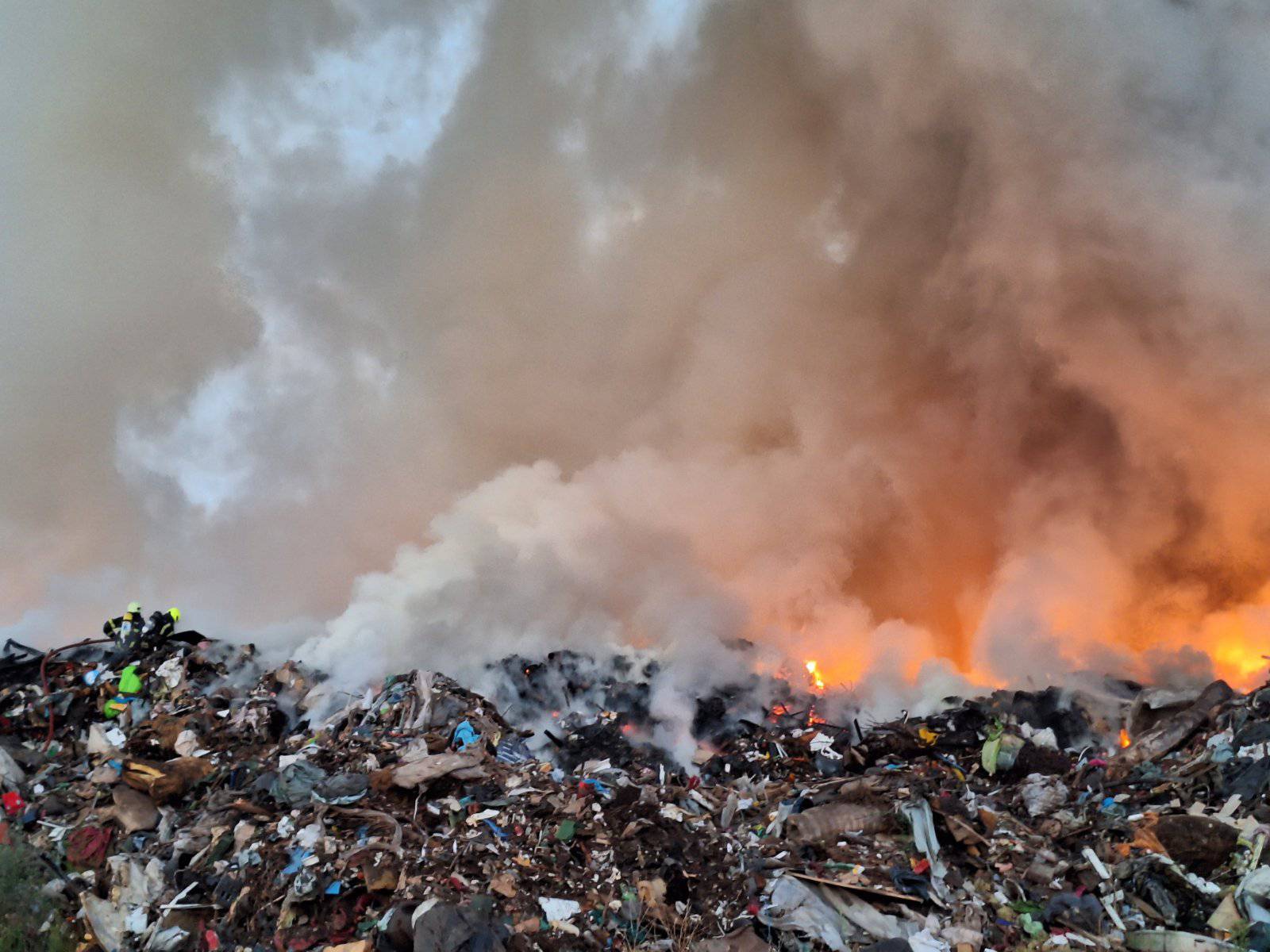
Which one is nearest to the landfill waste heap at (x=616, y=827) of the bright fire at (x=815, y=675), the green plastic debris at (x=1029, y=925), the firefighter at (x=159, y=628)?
the green plastic debris at (x=1029, y=925)

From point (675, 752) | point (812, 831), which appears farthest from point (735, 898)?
point (675, 752)

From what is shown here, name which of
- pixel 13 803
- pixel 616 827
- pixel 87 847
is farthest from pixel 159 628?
pixel 616 827

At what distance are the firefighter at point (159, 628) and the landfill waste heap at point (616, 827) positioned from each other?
139cm

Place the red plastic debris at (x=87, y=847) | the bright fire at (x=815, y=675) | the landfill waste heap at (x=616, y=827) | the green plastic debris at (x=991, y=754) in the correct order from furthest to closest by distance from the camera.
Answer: the bright fire at (x=815, y=675) < the green plastic debris at (x=991, y=754) < the red plastic debris at (x=87, y=847) < the landfill waste heap at (x=616, y=827)

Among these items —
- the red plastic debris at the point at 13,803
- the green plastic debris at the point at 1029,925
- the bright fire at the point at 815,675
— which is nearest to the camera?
the green plastic debris at the point at 1029,925

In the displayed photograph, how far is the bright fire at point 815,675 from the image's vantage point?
1596 cm

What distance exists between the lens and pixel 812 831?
803 cm

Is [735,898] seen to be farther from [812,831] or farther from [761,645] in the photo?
[761,645]

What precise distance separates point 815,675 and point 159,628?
13.3m

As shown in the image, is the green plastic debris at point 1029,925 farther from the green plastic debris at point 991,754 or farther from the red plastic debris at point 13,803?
the red plastic debris at point 13,803

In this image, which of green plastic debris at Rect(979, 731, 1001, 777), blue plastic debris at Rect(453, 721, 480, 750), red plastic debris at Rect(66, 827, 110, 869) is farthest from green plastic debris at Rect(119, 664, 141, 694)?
green plastic debris at Rect(979, 731, 1001, 777)

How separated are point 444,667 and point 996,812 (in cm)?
1041

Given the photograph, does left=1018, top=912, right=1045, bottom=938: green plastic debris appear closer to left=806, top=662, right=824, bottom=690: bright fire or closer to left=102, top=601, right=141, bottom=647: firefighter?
left=806, top=662, right=824, bottom=690: bright fire

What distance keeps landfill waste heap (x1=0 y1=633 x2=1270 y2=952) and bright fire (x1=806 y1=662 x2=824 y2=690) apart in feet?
10.9
